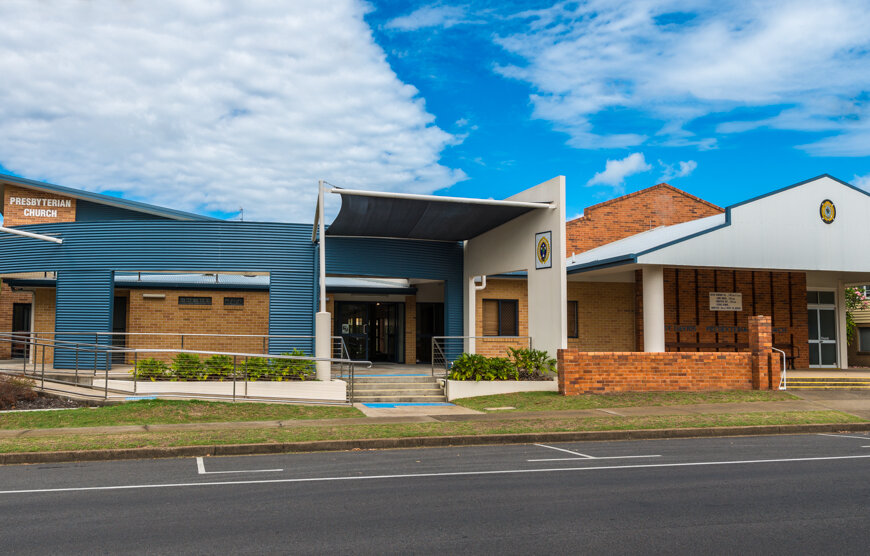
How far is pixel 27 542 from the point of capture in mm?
5863

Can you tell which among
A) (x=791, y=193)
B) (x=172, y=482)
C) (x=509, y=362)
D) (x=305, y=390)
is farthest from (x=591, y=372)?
(x=172, y=482)

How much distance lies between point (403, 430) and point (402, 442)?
659 mm

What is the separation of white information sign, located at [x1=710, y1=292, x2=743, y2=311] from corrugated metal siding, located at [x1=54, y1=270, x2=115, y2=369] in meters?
18.0

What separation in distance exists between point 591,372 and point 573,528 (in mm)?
11040

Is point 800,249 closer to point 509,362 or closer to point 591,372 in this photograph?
point 591,372

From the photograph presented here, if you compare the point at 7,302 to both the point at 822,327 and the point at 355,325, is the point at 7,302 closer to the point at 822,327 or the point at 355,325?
the point at 355,325

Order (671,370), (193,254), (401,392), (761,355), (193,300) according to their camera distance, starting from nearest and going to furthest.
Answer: (671,370) < (401,392) < (761,355) < (193,254) < (193,300)

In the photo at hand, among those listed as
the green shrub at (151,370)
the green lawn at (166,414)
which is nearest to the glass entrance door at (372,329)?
the green shrub at (151,370)

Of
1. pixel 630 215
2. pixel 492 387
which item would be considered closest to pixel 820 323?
pixel 630 215

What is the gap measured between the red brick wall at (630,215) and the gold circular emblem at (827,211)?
374 inches

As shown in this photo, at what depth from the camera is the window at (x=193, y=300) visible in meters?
22.9

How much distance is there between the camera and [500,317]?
23.7 m

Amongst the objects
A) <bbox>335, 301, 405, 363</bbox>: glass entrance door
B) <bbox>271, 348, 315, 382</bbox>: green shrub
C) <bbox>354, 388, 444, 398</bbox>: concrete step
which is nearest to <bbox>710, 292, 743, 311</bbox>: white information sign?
<bbox>354, 388, 444, 398</bbox>: concrete step

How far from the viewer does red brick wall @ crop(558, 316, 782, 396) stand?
1697 centimetres
